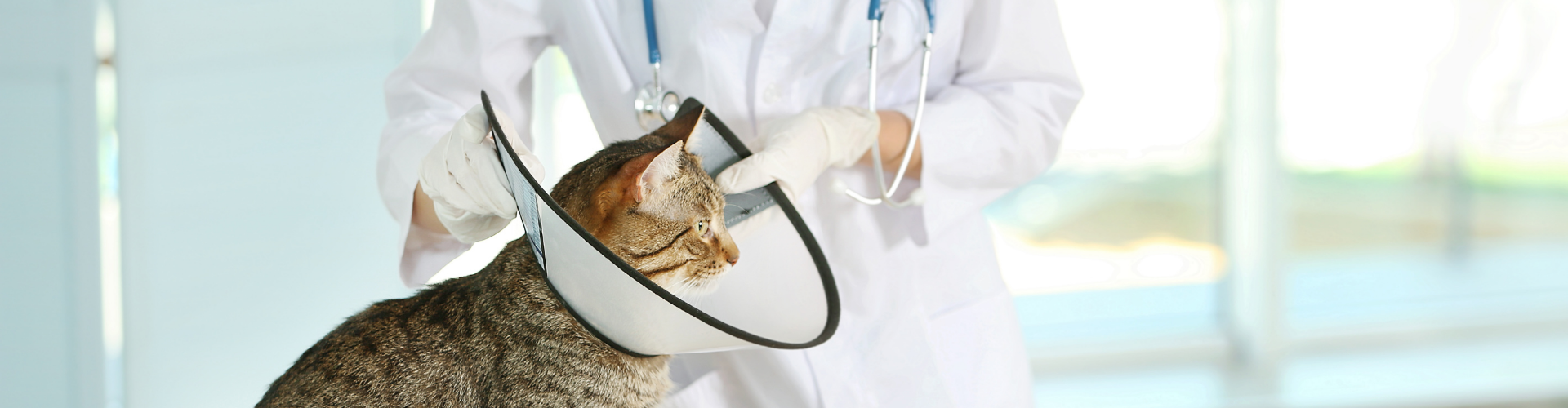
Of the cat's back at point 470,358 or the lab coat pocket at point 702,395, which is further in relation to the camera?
the lab coat pocket at point 702,395

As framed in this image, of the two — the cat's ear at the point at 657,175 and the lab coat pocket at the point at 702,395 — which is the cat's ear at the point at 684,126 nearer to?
the cat's ear at the point at 657,175

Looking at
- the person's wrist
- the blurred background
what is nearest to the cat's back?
the person's wrist

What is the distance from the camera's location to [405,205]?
0.55 m

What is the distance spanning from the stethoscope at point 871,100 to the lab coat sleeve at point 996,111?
3 centimetres

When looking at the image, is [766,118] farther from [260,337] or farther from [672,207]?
[260,337]

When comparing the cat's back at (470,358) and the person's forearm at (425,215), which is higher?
the person's forearm at (425,215)

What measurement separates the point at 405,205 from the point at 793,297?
0.29 meters

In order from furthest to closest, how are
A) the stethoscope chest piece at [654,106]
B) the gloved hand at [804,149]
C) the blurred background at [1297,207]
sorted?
the blurred background at [1297,207], the stethoscope chest piece at [654,106], the gloved hand at [804,149]

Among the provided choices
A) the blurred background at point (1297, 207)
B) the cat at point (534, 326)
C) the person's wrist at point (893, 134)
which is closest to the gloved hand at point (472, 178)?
the cat at point (534, 326)

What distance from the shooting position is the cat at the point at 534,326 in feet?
1.47

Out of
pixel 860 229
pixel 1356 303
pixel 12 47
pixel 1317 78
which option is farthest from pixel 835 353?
pixel 1356 303

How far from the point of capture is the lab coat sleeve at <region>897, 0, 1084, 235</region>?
69 centimetres

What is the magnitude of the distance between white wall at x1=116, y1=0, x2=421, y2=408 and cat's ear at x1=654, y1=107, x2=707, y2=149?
26 centimetres

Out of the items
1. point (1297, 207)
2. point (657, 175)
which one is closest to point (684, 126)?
point (657, 175)
